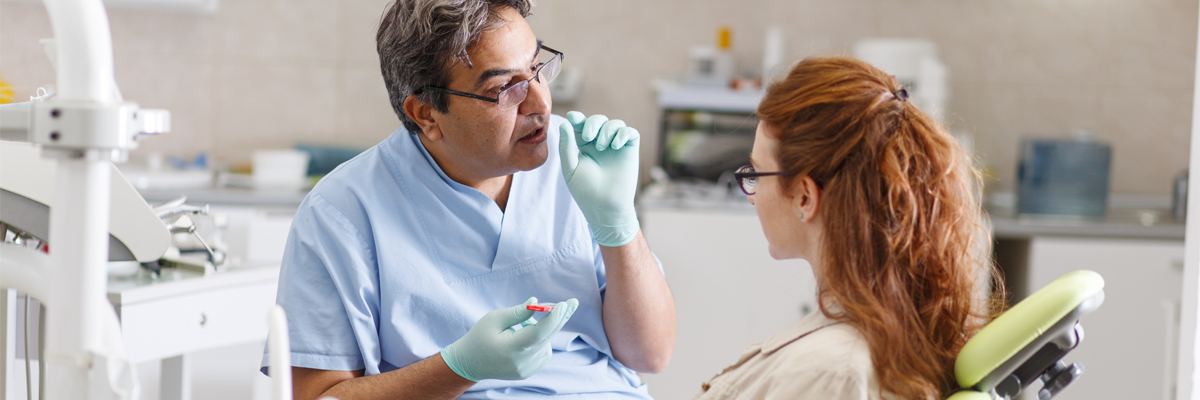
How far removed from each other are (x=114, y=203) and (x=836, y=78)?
0.95 metres

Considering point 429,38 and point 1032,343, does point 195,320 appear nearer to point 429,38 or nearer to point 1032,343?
point 429,38

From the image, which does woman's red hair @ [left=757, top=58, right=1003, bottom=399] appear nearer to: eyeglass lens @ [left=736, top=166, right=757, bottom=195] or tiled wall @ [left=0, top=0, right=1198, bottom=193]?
eyeglass lens @ [left=736, top=166, right=757, bottom=195]

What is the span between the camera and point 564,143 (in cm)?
120

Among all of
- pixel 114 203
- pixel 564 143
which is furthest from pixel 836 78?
pixel 114 203

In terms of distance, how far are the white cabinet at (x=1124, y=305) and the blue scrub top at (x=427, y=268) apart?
1.58m

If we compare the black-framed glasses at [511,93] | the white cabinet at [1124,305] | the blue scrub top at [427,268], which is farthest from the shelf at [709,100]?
the black-framed glasses at [511,93]

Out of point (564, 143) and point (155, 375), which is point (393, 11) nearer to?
point (564, 143)

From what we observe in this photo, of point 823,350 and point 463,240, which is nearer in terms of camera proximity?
→ point 823,350

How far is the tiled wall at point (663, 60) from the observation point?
9.42 feet

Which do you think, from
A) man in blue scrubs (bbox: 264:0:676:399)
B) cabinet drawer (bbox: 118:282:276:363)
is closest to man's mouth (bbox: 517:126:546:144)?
man in blue scrubs (bbox: 264:0:676:399)

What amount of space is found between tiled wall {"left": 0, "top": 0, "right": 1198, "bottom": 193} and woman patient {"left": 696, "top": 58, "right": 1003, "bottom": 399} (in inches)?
79.3

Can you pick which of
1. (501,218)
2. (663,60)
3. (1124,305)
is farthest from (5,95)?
(1124,305)

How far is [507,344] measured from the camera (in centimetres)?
104

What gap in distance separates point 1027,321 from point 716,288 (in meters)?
1.67
